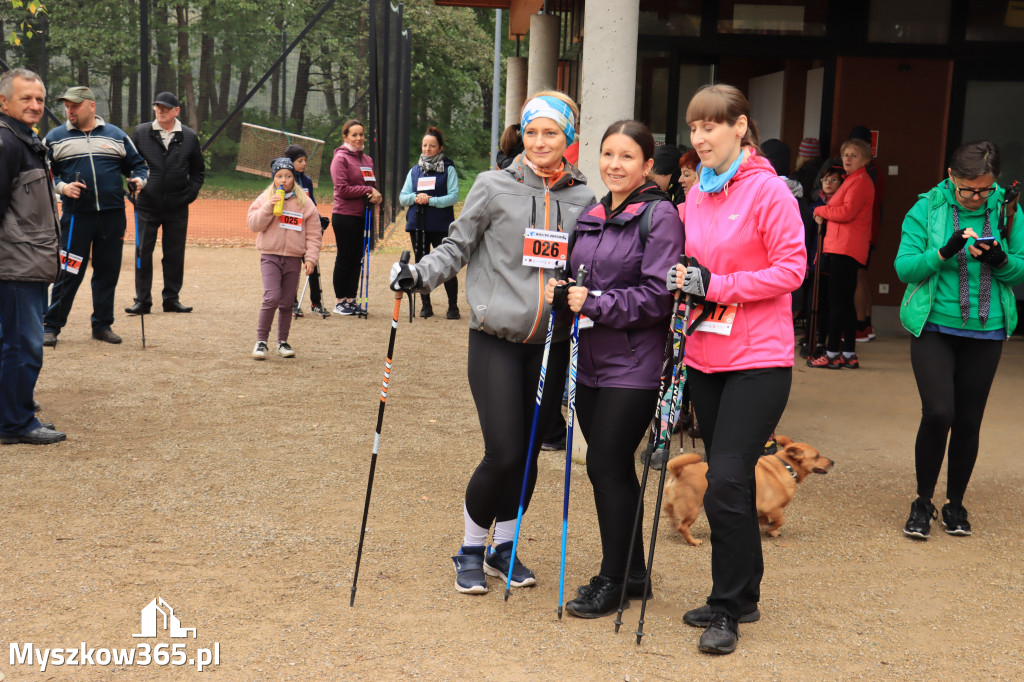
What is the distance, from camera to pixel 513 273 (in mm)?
3955

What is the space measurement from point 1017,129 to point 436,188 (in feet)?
20.3

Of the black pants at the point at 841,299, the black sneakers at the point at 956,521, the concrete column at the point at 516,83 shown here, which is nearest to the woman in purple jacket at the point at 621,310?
the black sneakers at the point at 956,521

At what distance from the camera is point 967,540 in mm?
5039

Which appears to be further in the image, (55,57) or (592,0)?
(55,57)

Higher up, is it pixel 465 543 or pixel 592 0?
pixel 592 0

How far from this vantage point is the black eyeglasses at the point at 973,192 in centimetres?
484

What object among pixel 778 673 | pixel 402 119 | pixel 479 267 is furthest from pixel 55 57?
pixel 778 673

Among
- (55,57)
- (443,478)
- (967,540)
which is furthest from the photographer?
(55,57)

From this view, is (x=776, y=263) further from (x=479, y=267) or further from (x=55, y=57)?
(x=55, y=57)

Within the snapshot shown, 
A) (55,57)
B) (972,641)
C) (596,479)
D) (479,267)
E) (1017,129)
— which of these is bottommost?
(972,641)

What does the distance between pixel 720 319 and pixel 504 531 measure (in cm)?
133

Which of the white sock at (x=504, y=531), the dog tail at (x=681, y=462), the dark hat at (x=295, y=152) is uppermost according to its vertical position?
the dark hat at (x=295, y=152)

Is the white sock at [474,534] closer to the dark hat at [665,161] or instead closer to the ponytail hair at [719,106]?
the ponytail hair at [719,106]

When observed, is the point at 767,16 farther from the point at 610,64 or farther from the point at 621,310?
the point at 621,310
